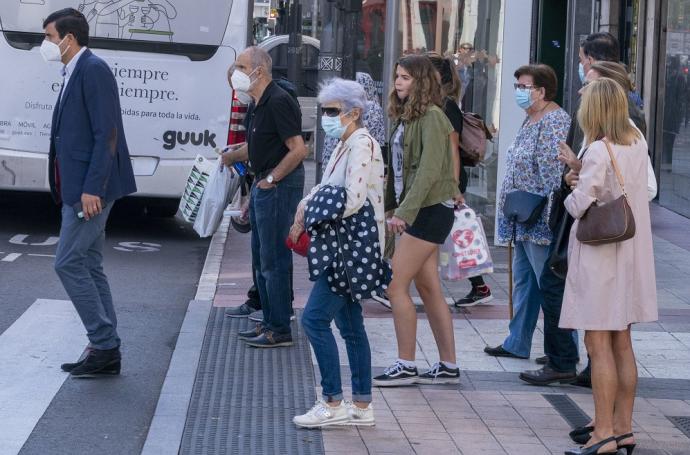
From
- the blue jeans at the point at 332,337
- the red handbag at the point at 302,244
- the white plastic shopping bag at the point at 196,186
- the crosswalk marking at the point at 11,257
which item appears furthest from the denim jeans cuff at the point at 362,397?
the crosswalk marking at the point at 11,257

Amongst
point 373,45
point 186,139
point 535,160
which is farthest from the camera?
point 373,45

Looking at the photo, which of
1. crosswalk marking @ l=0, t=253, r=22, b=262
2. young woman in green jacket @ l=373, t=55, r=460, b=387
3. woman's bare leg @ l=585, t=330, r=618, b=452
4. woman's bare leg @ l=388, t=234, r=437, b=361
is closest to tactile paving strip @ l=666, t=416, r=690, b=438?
woman's bare leg @ l=585, t=330, r=618, b=452

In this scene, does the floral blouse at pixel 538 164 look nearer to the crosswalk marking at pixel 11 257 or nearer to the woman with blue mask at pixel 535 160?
the woman with blue mask at pixel 535 160

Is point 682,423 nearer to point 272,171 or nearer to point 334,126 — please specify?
point 334,126

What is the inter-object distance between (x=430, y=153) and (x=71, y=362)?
7.99 feet

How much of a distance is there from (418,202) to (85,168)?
1.78m

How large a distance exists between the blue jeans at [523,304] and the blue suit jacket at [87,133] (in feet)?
7.64

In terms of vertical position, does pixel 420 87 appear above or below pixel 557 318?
above

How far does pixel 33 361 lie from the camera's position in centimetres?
733

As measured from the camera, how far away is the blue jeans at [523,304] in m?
7.42

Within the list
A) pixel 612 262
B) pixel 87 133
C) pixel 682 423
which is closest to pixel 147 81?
pixel 87 133

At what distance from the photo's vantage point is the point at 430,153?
647 cm

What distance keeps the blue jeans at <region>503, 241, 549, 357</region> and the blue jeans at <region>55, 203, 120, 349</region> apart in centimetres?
230

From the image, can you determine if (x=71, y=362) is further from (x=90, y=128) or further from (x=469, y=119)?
(x=469, y=119)
